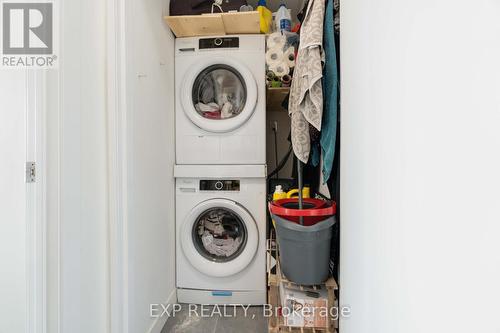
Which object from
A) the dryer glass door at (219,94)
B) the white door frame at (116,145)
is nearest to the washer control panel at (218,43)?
the dryer glass door at (219,94)

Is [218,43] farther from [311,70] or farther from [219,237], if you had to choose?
[219,237]

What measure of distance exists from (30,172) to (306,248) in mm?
975

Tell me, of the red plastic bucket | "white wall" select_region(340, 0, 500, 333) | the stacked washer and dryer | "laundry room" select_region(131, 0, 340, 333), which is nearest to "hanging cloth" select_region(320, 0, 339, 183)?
the red plastic bucket

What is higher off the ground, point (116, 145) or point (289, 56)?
point (289, 56)

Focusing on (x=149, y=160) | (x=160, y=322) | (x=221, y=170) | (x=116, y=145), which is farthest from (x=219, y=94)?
(x=160, y=322)

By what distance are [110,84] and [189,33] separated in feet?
2.81

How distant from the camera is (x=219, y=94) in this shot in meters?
1.77

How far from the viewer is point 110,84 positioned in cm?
100

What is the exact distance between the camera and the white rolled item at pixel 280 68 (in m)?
1.51

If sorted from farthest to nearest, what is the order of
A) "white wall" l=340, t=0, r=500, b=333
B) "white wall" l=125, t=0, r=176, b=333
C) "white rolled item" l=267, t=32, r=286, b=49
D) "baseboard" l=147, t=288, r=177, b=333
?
"white rolled item" l=267, t=32, r=286, b=49, "baseboard" l=147, t=288, r=177, b=333, "white wall" l=125, t=0, r=176, b=333, "white wall" l=340, t=0, r=500, b=333

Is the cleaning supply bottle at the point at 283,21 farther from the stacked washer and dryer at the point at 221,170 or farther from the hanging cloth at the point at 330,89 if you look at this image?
the hanging cloth at the point at 330,89

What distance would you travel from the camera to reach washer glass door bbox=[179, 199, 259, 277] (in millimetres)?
1582

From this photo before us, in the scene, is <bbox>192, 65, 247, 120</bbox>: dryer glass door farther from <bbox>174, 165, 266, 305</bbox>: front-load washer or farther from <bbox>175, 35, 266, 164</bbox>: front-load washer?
<bbox>174, 165, 266, 305</bbox>: front-load washer

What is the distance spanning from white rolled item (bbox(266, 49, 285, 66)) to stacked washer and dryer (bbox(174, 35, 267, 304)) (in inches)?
3.5
